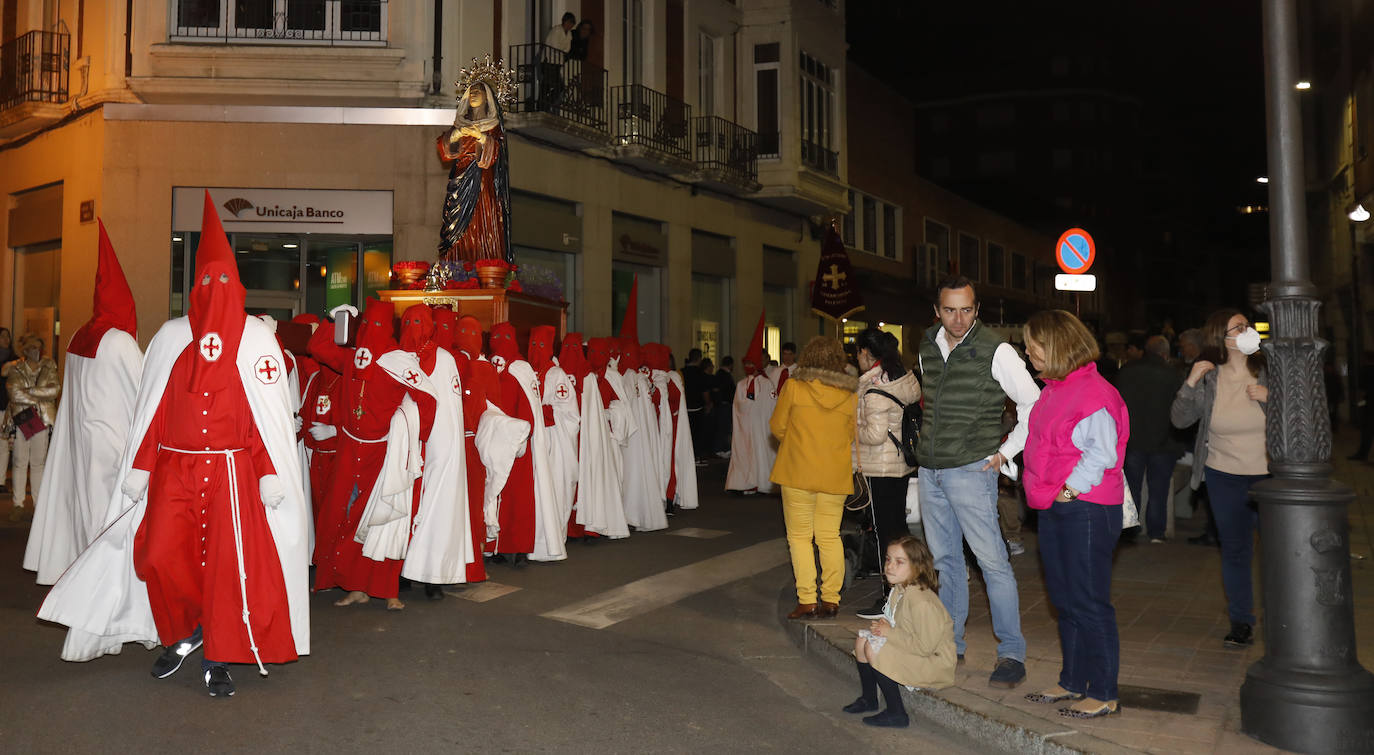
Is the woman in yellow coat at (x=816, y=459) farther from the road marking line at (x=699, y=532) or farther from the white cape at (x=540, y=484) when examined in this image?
the road marking line at (x=699, y=532)

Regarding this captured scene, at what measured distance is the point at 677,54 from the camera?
23953mm

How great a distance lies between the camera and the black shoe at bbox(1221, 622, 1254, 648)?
6539 mm

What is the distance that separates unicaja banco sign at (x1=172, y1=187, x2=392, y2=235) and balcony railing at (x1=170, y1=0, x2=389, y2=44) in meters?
2.46

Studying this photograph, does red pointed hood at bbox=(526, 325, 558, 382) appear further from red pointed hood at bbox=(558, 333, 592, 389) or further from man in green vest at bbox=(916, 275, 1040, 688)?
man in green vest at bbox=(916, 275, 1040, 688)

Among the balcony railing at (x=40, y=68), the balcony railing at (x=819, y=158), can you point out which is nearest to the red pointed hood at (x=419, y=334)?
the balcony railing at (x=40, y=68)

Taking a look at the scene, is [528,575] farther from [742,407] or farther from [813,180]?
[813,180]

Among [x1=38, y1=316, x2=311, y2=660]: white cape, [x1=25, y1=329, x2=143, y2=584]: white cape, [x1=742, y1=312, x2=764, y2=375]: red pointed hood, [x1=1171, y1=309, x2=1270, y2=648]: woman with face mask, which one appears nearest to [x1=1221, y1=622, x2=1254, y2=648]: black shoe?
[x1=1171, y1=309, x2=1270, y2=648]: woman with face mask

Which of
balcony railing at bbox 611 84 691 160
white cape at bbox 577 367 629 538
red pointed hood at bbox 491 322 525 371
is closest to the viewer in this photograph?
red pointed hood at bbox 491 322 525 371

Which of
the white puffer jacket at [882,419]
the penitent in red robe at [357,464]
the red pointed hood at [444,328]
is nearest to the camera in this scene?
the white puffer jacket at [882,419]

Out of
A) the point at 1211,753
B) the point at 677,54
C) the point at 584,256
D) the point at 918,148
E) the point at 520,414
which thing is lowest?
the point at 1211,753

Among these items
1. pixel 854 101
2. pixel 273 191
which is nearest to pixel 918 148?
pixel 854 101

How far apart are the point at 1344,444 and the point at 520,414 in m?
22.3

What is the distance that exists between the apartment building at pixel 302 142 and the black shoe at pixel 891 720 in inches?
564

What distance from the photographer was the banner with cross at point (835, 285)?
2138cm
